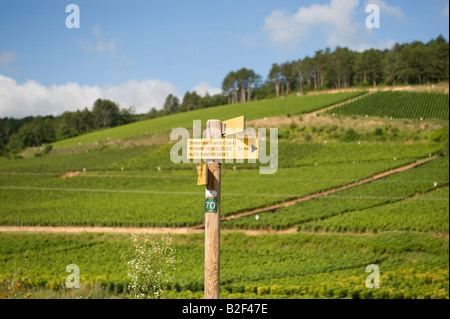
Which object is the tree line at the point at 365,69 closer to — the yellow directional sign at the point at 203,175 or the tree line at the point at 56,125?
the tree line at the point at 56,125

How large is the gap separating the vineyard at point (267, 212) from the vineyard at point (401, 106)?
4684mm

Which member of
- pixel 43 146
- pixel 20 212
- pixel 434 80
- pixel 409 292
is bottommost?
pixel 409 292

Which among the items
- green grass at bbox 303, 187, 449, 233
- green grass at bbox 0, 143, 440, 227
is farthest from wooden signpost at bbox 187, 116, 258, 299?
green grass at bbox 303, 187, 449, 233

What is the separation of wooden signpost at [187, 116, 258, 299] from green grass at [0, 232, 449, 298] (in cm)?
543

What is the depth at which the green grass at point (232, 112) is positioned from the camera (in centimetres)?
3917

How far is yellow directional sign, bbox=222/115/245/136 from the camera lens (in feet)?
14.0

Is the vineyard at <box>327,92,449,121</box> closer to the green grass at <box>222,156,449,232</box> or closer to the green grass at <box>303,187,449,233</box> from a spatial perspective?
the green grass at <box>222,156,449,232</box>

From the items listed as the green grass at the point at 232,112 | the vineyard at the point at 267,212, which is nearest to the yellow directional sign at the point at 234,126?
the vineyard at the point at 267,212

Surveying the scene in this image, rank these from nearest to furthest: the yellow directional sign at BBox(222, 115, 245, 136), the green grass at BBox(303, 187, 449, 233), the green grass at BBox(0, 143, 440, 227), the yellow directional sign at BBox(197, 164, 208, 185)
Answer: the yellow directional sign at BBox(197, 164, 208, 185)
the yellow directional sign at BBox(222, 115, 245, 136)
the green grass at BBox(303, 187, 449, 233)
the green grass at BBox(0, 143, 440, 227)

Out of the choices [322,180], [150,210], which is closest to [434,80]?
[322,180]

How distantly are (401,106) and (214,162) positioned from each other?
153 feet

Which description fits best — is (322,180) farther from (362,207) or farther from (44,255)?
(44,255)
